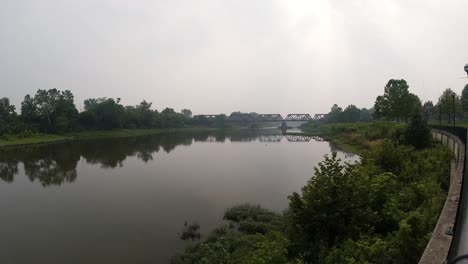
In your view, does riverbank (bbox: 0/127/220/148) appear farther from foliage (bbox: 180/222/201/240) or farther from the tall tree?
foliage (bbox: 180/222/201/240)

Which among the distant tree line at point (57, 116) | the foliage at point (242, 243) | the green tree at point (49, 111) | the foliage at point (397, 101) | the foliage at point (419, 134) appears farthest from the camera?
the green tree at point (49, 111)

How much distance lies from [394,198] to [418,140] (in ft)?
48.3

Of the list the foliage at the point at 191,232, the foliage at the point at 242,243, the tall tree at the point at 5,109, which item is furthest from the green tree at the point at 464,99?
the tall tree at the point at 5,109

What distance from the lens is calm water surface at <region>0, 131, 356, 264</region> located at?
13.7 metres

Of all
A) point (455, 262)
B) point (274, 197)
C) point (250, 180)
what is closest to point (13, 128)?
point (250, 180)

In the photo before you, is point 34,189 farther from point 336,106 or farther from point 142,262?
point 336,106

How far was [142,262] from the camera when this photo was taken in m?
12.4

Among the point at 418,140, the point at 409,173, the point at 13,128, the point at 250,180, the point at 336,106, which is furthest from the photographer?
the point at 336,106

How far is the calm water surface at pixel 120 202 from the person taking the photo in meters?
13.7

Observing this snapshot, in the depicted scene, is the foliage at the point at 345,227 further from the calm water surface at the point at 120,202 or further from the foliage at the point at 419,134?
the foliage at the point at 419,134

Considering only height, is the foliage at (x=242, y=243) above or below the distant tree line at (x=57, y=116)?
below

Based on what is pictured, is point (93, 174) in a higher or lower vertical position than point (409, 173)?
lower

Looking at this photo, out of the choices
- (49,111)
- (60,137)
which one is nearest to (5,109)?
(49,111)

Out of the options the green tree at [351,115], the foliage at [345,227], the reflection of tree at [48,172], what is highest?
the green tree at [351,115]
